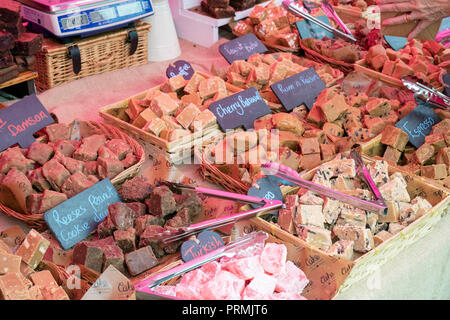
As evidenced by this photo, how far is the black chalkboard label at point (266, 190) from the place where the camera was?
167 centimetres

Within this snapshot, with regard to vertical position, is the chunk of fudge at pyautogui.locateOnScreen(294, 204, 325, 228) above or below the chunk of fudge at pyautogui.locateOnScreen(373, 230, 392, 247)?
above

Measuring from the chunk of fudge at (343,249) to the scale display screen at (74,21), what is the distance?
1727mm

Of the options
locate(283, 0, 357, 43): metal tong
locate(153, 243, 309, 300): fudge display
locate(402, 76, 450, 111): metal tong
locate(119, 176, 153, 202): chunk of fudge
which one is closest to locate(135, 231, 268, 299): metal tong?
locate(153, 243, 309, 300): fudge display

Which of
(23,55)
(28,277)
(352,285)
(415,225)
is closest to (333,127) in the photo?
(415,225)

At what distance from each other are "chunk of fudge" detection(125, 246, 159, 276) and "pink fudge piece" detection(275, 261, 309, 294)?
376mm

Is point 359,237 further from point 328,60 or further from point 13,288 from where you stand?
point 328,60

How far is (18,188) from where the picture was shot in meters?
1.68

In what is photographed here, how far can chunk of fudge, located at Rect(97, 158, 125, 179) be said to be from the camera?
1.81 meters

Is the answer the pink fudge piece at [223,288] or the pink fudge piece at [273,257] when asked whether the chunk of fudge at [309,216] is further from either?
the pink fudge piece at [223,288]

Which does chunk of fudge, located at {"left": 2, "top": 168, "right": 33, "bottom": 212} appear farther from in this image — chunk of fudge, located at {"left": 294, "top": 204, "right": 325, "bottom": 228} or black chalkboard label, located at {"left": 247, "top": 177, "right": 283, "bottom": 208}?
chunk of fudge, located at {"left": 294, "top": 204, "right": 325, "bottom": 228}

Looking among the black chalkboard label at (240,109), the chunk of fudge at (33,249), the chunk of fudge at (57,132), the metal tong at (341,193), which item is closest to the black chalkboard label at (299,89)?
the black chalkboard label at (240,109)
